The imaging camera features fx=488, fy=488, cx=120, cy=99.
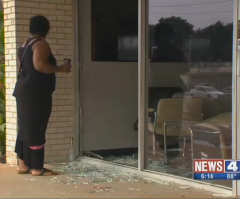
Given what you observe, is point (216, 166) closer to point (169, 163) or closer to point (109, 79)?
point (169, 163)

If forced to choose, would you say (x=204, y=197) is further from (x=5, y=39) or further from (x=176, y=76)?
(x=5, y=39)

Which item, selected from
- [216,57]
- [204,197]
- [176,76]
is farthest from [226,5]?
[204,197]

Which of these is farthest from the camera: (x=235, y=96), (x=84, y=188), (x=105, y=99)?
(x=105, y=99)

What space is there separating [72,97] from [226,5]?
2.82m

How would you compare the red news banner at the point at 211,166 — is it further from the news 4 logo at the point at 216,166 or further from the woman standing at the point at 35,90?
the woman standing at the point at 35,90

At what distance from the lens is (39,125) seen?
6.19 metres

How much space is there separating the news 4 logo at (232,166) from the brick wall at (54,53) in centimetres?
364

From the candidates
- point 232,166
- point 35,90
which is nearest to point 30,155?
point 35,90

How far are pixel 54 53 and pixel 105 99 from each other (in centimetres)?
109

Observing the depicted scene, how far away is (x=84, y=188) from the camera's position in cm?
564

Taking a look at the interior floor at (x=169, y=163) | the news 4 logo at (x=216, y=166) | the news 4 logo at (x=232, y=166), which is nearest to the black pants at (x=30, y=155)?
the interior floor at (x=169, y=163)

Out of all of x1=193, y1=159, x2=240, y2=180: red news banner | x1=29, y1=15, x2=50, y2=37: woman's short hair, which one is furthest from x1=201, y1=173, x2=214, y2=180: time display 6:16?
x1=29, y1=15, x2=50, y2=37: woman's short hair

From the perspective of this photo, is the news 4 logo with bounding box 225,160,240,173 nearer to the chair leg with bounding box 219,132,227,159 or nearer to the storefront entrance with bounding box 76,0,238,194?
the storefront entrance with bounding box 76,0,238,194

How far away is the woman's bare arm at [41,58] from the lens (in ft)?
19.5
